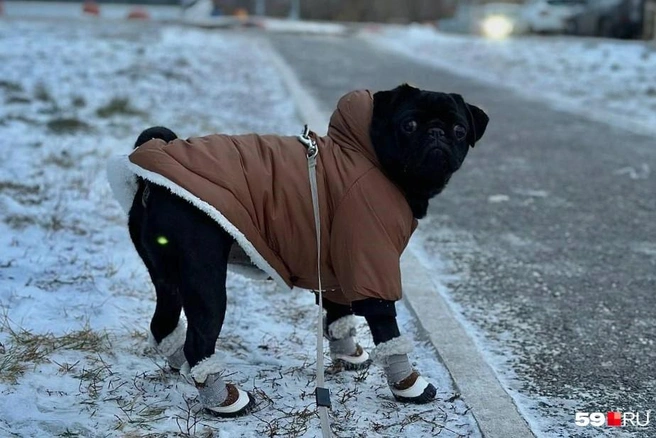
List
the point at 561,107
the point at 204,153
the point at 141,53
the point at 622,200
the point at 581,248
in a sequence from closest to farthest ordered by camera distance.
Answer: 1. the point at 204,153
2. the point at 581,248
3. the point at 622,200
4. the point at 561,107
5. the point at 141,53

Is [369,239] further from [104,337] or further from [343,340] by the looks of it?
[104,337]

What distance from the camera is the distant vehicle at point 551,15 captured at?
88.2 feet

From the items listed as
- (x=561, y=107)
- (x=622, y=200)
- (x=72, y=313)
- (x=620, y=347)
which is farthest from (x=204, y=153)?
(x=561, y=107)

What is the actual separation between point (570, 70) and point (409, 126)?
1246 cm

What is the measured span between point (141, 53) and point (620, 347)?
12.1 metres

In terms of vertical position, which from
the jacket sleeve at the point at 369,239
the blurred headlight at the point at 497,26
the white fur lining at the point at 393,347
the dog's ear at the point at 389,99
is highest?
the dog's ear at the point at 389,99

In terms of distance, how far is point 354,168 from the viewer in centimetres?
299

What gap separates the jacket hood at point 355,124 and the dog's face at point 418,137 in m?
0.03

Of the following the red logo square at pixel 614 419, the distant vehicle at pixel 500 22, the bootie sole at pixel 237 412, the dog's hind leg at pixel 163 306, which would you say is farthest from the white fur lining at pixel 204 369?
the distant vehicle at pixel 500 22

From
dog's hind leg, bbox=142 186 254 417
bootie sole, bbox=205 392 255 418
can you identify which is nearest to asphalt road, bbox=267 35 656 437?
bootie sole, bbox=205 392 255 418

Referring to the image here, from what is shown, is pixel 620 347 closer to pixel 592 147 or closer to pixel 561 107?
pixel 592 147

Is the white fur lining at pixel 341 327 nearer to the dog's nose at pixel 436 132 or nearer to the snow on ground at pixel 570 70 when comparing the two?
the dog's nose at pixel 436 132

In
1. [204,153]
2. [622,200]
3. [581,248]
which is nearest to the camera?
[204,153]

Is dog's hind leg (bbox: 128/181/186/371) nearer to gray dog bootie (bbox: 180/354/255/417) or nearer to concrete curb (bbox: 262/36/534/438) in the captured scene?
gray dog bootie (bbox: 180/354/255/417)
